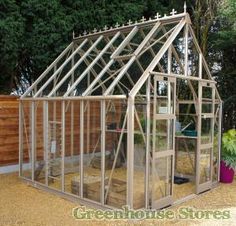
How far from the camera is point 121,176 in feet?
16.2

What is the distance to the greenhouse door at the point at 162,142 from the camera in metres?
5.09

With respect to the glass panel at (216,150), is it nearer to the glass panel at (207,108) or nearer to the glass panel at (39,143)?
the glass panel at (207,108)

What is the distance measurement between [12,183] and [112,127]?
9.65ft

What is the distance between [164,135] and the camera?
529 centimetres

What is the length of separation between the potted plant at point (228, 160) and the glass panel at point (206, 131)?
0.76 metres

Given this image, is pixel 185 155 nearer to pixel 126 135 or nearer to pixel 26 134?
pixel 126 135

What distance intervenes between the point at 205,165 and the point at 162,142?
1.75 metres

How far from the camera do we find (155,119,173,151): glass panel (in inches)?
203

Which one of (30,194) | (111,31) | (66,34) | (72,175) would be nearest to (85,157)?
(72,175)

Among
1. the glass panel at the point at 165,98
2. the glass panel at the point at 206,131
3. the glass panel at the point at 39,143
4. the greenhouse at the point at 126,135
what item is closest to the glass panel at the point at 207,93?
the greenhouse at the point at 126,135

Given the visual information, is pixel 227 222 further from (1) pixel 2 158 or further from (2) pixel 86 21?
(2) pixel 86 21

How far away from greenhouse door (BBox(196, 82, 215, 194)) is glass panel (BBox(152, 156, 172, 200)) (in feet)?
3.46

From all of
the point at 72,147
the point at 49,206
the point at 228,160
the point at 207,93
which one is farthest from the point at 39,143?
the point at 228,160

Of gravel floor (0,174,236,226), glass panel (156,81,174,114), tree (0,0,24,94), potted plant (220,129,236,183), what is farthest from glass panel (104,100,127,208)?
tree (0,0,24,94)
